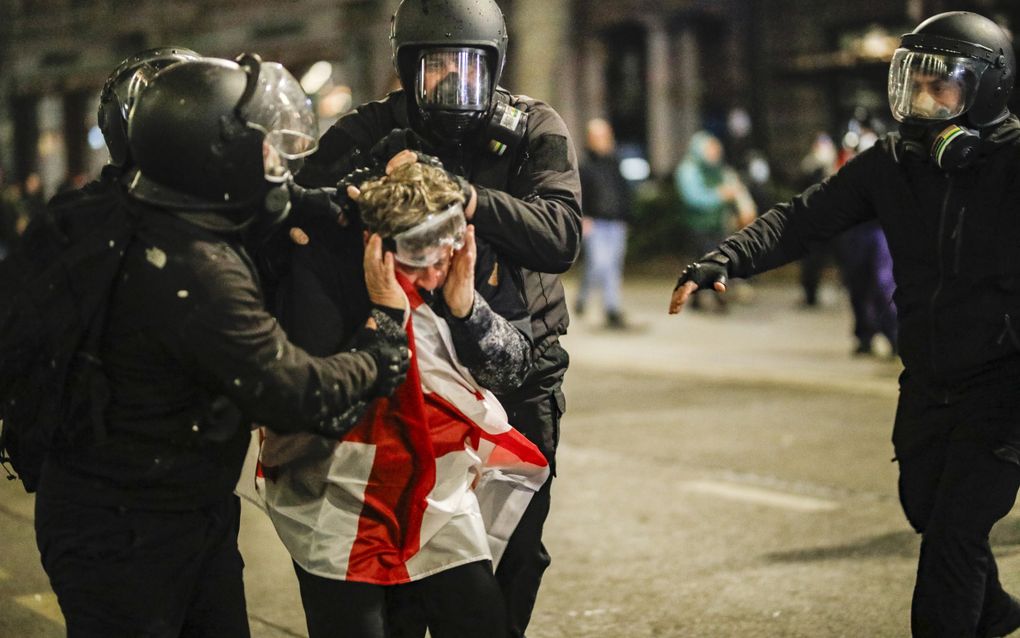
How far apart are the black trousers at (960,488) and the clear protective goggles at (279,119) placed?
199 centimetres

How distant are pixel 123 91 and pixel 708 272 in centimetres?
177

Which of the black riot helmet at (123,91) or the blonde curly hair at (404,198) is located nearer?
the blonde curly hair at (404,198)

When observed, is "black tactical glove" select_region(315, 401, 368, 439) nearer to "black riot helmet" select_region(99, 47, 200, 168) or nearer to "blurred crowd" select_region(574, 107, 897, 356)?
"black riot helmet" select_region(99, 47, 200, 168)

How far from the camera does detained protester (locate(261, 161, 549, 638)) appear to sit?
3229 millimetres

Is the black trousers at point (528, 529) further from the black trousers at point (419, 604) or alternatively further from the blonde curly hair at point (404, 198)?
the blonde curly hair at point (404, 198)

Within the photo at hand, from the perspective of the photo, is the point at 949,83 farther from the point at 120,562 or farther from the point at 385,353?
the point at 120,562

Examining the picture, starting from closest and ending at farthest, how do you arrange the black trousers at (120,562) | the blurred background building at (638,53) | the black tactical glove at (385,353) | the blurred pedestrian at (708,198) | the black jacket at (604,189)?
1. the black trousers at (120,562)
2. the black tactical glove at (385,353)
3. the black jacket at (604,189)
4. the blurred pedestrian at (708,198)
5. the blurred background building at (638,53)

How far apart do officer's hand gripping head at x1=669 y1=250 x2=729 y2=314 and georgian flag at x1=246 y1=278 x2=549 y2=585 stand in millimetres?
1052

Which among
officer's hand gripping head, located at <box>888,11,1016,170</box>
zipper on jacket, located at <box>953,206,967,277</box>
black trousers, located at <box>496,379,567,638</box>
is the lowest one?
black trousers, located at <box>496,379,567,638</box>

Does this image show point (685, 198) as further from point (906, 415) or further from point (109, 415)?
point (109, 415)

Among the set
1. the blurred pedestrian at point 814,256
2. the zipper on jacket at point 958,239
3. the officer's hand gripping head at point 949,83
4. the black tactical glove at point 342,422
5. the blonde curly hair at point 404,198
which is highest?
the officer's hand gripping head at point 949,83

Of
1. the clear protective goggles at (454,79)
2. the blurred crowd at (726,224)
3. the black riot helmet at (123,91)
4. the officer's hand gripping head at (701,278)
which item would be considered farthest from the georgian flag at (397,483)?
the blurred crowd at (726,224)

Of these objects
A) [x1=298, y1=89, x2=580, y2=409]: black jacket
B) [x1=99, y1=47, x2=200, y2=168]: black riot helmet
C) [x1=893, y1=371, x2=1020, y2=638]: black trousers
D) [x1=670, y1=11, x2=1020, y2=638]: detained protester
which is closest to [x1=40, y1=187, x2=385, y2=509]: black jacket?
[x1=298, y1=89, x2=580, y2=409]: black jacket

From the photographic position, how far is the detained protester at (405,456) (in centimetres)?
323
